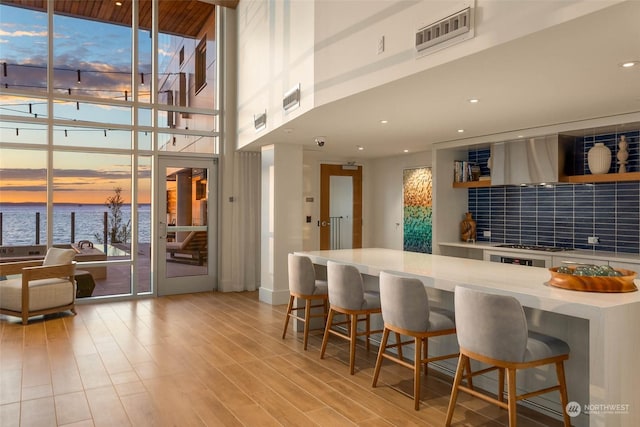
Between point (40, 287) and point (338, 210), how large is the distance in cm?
499

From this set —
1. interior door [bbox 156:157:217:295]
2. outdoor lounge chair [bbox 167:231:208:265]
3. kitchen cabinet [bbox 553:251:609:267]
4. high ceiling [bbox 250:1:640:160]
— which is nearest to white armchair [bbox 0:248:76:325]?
interior door [bbox 156:157:217:295]

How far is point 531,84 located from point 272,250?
4195 mm

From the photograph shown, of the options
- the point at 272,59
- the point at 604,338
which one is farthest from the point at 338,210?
the point at 604,338

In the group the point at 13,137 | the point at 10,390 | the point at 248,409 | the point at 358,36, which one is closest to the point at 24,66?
the point at 13,137

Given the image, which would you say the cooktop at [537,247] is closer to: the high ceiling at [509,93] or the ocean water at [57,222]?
the high ceiling at [509,93]

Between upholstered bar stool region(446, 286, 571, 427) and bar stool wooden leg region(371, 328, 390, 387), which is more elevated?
upholstered bar stool region(446, 286, 571, 427)

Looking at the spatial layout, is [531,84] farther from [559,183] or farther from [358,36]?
[559,183]

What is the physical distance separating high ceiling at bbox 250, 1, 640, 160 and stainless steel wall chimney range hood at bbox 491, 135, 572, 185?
0.29m

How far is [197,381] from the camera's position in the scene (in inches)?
146

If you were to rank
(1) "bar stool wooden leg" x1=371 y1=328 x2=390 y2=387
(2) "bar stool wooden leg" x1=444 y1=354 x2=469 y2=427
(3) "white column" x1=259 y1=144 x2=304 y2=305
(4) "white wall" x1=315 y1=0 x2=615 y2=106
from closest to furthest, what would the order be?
(4) "white wall" x1=315 y1=0 x2=615 y2=106 < (2) "bar stool wooden leg" x1=444 y1=354 x2=469 y2=427 < (1) "bar stool wooden leg" x1=371 y1=328 x2=390 y2=387 < (3) "white column" x1=259 y1=144 x2=304 y2=305

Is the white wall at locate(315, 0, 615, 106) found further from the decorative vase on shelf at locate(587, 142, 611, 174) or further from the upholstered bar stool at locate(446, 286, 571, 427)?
the decorative vase on shelf at locate(587, 142, 611, 174)

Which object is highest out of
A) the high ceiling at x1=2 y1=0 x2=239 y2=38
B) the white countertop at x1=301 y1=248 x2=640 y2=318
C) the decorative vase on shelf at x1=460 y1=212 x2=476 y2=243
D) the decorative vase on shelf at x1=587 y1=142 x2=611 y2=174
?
the high ceiling at x1=2 y1=0 x2=239 y2=38

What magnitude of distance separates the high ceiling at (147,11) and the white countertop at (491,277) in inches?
187

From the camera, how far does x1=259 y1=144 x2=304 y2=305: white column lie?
6.59 metres
